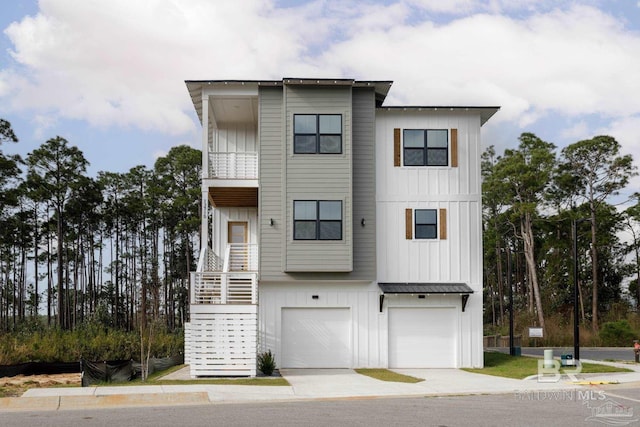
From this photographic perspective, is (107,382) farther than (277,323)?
No

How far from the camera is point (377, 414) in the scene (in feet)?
53.3

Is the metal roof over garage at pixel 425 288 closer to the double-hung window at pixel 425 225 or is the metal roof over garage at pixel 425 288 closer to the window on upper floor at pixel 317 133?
the double-hung window at pixel 425 225

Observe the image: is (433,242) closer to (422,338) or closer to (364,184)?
(364,184)

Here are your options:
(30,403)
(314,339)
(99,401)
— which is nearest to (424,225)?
(314,339)

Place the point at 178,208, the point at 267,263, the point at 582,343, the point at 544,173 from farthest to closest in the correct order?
1. the point at 178,208
2. the point at 544,173
3. the point at 582,343
4. the point at 267,263

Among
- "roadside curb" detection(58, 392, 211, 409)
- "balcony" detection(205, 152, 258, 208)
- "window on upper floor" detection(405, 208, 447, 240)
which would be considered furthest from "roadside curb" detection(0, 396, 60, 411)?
"window on upper floor" detection(405, 208, 447, 240)

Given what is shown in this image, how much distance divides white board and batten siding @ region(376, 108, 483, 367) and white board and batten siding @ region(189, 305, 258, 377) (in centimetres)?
599

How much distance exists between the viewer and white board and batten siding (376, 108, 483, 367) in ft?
94.1

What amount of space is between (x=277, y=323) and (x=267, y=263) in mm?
2105

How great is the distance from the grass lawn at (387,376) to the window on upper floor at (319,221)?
4.47 metres

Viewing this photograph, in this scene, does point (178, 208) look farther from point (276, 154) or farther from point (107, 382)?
point (107, 382)

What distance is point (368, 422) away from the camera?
15.0m

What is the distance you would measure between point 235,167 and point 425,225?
6940 millimetres

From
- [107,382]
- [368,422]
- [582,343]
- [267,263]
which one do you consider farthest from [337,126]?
[582,343]
